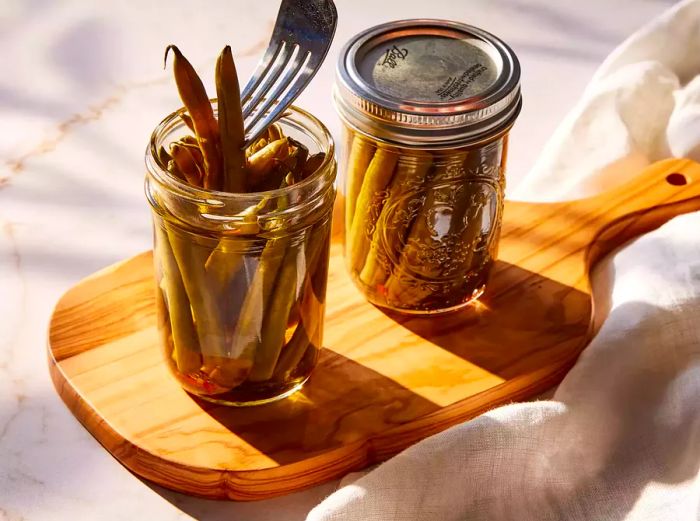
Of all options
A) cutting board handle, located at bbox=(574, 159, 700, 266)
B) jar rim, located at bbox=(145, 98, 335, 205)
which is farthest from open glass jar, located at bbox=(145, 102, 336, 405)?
cutting board handle, located at bbox=(574, 159, 700, 266)

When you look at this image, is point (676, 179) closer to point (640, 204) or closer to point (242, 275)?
point (640, 204)

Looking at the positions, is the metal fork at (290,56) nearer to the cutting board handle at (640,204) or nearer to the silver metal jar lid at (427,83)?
the silver metal jar lid at (427,83)

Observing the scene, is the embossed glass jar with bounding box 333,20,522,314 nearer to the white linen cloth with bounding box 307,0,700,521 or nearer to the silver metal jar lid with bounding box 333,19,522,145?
the silver metal jar lid with bounding box 333,19,522,145

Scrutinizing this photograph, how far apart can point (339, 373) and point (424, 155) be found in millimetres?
156

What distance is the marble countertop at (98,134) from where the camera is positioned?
671mm

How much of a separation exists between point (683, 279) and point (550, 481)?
196 mm

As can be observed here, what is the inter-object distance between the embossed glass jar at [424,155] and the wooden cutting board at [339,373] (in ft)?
0.12

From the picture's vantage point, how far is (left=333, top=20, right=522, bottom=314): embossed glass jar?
0.68m

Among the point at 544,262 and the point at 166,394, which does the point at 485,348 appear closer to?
the point at 544,262

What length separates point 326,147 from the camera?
0.66 m

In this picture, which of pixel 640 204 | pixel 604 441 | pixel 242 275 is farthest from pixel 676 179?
pixel 242 275

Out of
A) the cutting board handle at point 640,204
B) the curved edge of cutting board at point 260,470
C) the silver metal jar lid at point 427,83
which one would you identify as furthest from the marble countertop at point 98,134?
the silver metal jar lid at point 427,83

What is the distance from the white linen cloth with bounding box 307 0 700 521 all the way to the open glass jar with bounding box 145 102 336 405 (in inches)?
3.8

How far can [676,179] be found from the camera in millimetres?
902
